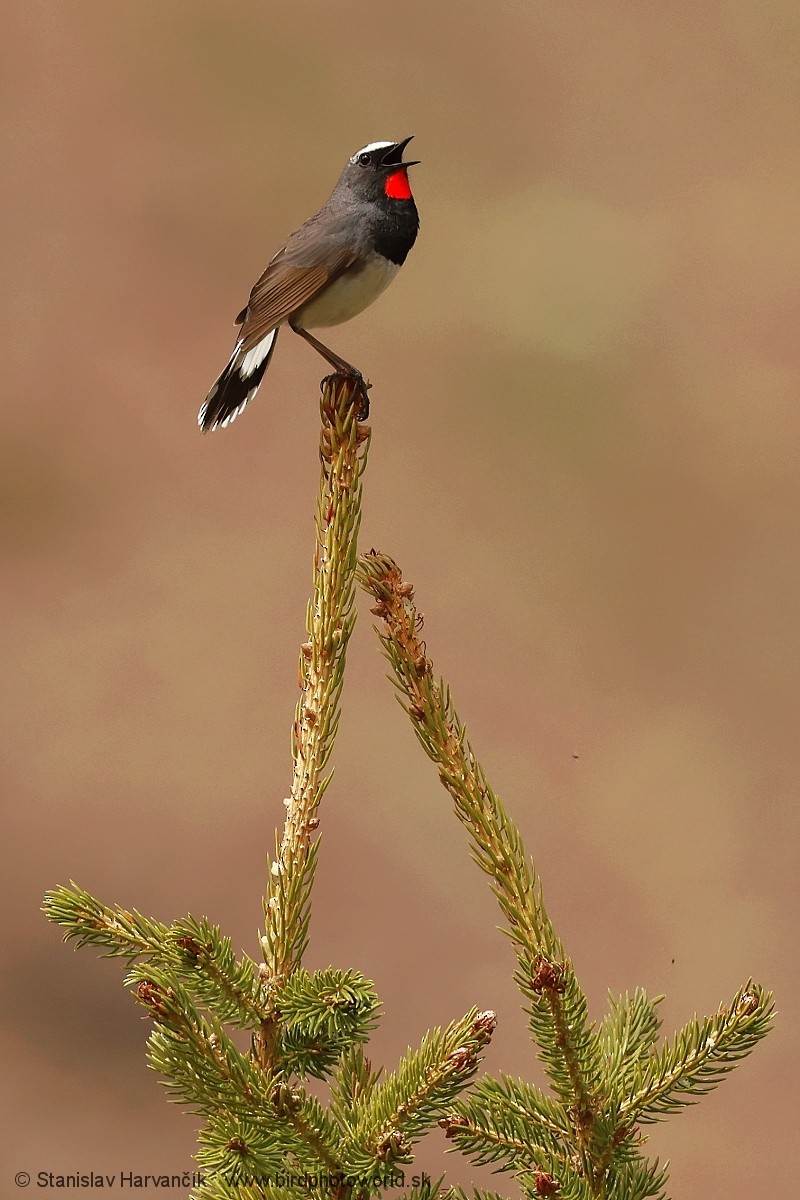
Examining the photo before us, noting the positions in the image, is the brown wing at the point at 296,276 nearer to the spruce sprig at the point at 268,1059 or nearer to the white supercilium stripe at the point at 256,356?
the white supercilium stripe at the point at 256,356

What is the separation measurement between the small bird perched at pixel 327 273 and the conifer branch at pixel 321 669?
1.41 metres

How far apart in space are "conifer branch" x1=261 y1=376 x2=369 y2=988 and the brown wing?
147cm

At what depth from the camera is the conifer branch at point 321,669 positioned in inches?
57.6

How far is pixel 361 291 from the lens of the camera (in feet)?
10.8

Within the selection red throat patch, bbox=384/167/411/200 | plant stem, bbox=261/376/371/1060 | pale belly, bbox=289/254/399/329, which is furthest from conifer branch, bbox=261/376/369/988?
red throat patch, bbox=384/167/411/200

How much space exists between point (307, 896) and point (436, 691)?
29 centimetres

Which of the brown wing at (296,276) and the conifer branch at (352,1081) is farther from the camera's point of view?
the brown wing at (296,276)

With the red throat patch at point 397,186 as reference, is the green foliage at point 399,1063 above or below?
below

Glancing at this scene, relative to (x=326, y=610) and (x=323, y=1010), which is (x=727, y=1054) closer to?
(x=323, y=1010)

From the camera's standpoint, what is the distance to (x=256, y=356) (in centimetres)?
326

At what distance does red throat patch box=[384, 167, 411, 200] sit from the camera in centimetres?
342

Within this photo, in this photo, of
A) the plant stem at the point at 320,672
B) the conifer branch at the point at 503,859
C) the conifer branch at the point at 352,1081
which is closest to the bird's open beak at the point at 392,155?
the plant stem at the point at 320,672

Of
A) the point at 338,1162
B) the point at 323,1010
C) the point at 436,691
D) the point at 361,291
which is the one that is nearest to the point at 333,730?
the point at 436,691

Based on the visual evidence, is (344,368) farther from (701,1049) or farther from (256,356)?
(701,1049)
